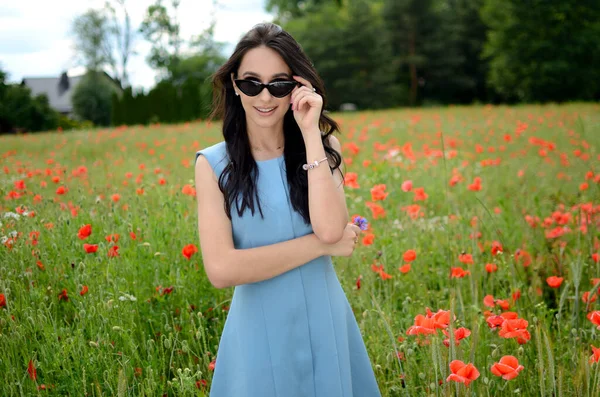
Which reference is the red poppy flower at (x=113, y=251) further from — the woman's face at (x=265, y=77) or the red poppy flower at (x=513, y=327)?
the red poppy flower at (x=513, y=327)

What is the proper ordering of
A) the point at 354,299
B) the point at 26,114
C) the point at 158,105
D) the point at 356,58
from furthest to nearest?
the point at 356,58, the point at 158,105, the point at 26,114, the point at 354,299

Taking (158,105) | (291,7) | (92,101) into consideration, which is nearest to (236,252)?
(158,105)

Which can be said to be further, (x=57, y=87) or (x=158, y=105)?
(x=57, y=87)

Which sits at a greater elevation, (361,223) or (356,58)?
(356,58)

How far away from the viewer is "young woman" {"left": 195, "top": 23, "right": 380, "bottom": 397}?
5.65ft

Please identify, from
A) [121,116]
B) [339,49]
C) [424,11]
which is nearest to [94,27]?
[121,116]

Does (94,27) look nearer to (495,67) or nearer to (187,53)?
(187,53)

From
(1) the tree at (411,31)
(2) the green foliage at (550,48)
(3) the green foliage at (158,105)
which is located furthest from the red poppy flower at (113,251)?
(1) the tree at (411,31)

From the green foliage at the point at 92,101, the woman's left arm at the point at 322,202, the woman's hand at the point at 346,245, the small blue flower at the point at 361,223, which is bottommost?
the woman's hand at the point at 346,245

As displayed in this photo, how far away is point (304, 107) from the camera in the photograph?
1795 millimetres

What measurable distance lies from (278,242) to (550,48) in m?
35.4

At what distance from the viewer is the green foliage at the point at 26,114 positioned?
17938 millimetres

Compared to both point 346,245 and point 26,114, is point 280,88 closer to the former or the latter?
point 346,245

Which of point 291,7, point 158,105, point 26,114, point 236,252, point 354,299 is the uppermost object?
point 291,7
